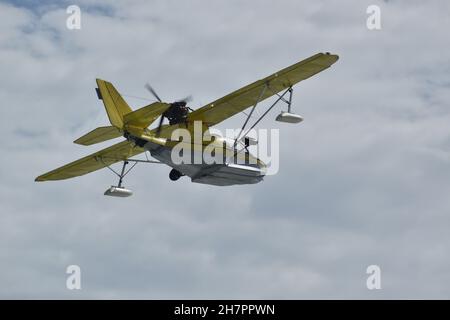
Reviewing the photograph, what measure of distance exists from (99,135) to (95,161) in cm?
278

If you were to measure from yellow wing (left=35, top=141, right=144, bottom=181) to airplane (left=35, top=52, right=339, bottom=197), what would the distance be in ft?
4.69

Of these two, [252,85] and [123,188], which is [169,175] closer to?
[123,188]

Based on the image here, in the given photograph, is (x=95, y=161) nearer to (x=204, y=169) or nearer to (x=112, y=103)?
(x=112, y=103)

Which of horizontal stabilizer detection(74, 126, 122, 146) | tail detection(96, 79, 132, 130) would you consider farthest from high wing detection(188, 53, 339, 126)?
horizontal stabilizer detection(74, 126, 122, 146)

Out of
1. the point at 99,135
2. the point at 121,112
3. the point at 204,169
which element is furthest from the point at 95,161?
the point at 204,169

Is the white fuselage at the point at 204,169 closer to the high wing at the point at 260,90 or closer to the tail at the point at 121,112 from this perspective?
the tail at the point at 121,112

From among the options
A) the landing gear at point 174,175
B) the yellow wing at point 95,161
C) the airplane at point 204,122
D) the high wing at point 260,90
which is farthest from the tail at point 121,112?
the yellow wing at point 95,161

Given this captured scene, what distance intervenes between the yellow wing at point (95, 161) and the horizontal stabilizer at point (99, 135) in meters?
0.92

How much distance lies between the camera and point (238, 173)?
40375mm

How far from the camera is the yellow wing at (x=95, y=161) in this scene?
43688mm

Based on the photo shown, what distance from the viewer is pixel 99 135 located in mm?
42156

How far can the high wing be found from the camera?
38.2 meters
